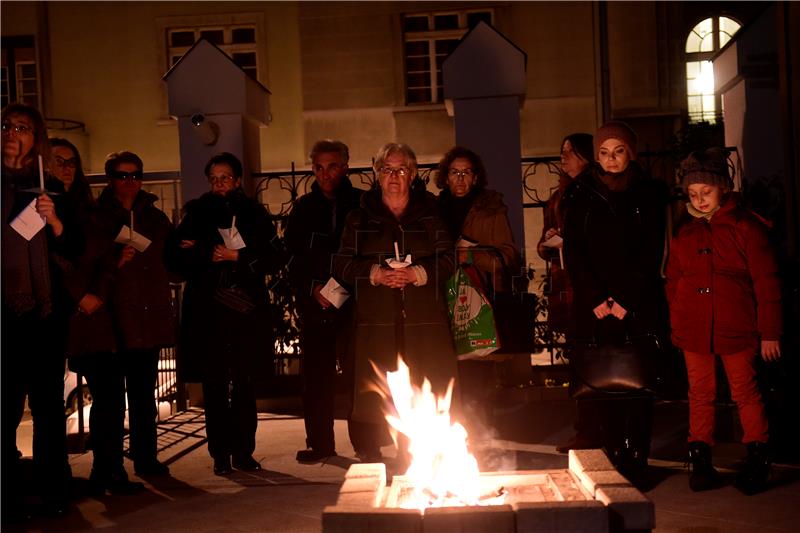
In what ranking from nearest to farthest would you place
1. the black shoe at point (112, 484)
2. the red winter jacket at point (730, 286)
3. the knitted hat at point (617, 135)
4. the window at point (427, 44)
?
1. the red winter jacket at point (730, 286)
2. the knitted hat at point (617, 135)
3. the black shoe at point (112, 484)
4. the window at point (427, 44)

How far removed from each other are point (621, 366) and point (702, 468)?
756 mm

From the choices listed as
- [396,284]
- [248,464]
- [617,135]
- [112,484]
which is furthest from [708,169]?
[112,484]

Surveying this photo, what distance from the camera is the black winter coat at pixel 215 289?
632cm

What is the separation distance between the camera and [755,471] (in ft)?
17.9

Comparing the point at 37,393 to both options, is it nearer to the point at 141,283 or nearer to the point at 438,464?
the point at 141,283

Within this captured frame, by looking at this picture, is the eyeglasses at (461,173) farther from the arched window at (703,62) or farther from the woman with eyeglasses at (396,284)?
the arched window at (703,62)

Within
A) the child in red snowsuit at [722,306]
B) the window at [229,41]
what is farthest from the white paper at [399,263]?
the window at [229,41]

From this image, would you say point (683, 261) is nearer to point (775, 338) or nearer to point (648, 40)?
point (775, 338)

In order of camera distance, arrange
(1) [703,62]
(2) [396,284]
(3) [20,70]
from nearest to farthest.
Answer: (2) [396,284] < (1) [703,62] < (3) [20,70]

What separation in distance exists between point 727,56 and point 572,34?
1231 centimetres

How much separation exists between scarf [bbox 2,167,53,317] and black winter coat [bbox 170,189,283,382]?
4.00 ft

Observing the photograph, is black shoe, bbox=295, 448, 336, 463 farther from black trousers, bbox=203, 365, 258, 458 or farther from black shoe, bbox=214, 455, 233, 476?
black shoe, bbox=214, 455, 233, 476

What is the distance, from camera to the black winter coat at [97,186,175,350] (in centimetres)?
609

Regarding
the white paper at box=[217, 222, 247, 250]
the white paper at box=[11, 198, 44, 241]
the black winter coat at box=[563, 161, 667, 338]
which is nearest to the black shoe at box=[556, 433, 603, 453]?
the black winter coat at box=[563, 161, 667, 338]
